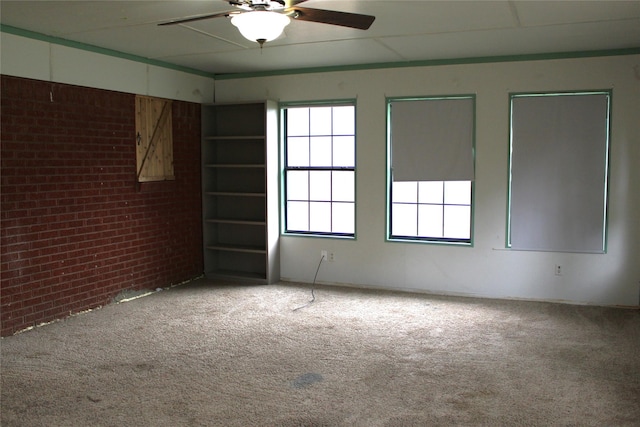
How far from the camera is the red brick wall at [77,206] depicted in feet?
15.9

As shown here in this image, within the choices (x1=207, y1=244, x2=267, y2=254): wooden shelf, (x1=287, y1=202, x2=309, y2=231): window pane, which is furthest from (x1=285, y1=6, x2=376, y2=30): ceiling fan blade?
(x1=207, y1=244, x2=267, y2=254): wooden shelf

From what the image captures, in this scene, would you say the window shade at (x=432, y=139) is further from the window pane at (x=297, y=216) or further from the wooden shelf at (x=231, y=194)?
the wooden shelf at (x=231, y=194)

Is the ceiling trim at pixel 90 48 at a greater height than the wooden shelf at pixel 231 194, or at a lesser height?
greater

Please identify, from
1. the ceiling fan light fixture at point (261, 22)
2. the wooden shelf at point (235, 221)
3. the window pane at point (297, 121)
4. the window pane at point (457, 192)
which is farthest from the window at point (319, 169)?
the ceiling fan light fixture at point (261, 22)

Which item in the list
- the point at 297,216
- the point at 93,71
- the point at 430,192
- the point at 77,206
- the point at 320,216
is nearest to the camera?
the point at 77,206

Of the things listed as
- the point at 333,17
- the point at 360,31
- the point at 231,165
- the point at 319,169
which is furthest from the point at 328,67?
the point at 333,17

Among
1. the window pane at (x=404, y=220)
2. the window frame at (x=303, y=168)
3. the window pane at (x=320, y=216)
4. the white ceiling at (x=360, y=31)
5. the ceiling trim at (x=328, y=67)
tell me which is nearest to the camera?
the white ceiling at (x=360, y=31)

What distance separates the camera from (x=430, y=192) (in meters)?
6.45

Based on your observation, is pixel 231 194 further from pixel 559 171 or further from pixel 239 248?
pixel 559 171

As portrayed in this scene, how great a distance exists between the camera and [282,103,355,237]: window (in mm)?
6797

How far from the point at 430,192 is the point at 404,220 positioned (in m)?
0.43

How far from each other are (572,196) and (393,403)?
132 inches

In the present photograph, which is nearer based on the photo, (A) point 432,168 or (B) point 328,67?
(A) point 432,168

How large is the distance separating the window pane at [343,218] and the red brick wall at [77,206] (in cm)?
176
